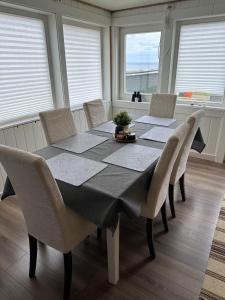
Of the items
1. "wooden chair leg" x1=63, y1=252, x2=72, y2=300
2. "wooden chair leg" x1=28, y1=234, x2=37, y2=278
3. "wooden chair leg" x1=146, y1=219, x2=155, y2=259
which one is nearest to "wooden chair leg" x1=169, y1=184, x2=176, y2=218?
"wooden chair leg" x1=146, y1=219, x2=155, y2=259

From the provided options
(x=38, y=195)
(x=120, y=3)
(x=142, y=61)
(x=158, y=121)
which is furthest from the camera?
(x=142, y=61)

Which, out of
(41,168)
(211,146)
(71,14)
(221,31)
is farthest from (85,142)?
(221,31)

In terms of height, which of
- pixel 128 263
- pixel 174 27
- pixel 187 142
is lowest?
pixel 128 263

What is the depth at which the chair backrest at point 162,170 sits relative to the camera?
1.31 meters

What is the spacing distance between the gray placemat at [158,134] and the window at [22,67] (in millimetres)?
1550

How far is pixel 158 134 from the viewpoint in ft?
6.91

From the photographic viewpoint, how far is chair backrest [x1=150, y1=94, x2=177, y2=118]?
9.06ft

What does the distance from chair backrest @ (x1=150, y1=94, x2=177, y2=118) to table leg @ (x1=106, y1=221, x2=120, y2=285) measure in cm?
190

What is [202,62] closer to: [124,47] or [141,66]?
[141,66]

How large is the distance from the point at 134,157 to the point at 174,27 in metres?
2.44

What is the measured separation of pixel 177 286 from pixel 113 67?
3.39 meters

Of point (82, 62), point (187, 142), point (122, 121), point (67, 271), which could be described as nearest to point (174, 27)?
point (82, 62)

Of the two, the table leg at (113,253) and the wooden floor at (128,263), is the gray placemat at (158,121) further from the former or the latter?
the table leg at (113,253)

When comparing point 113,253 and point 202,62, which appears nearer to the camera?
point 113,253
